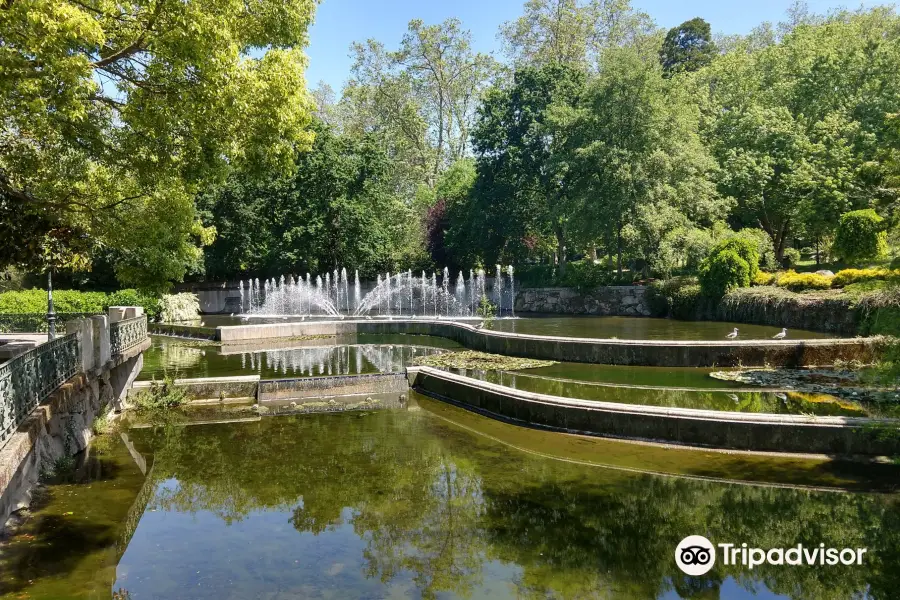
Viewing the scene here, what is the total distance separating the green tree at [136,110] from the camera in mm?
7121

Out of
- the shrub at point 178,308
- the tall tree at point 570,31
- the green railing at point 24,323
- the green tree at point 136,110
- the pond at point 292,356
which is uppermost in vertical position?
the tall tree at point 570,31

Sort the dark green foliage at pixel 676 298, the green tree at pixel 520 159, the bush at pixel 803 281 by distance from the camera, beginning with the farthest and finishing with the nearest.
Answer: the green tree at pixel 520 159, the dark green foliage at pixel 676 298, the bush at pixel 803 281

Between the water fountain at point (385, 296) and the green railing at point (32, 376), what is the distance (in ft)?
93.6

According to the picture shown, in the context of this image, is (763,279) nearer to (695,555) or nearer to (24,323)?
(695,555)

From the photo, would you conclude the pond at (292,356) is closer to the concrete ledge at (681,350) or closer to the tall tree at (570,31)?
the concrete ledge at (681,350)

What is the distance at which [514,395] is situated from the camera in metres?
13.0

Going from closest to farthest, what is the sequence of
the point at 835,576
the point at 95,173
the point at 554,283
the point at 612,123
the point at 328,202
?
1. the point at 835,576
2. the point at 95,173
3. the point at 612,123
4. the point at 554,283
5. the point at 328,202

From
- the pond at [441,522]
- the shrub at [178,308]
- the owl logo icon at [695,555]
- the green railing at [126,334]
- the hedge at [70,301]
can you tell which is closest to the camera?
the pond at [441,522]

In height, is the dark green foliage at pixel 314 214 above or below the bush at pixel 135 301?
above

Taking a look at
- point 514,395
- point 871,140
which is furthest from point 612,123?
point 514,395

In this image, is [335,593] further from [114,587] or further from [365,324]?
[365,324]

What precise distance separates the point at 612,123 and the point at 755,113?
727 centimetres

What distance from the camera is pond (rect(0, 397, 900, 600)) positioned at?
21.5 ft

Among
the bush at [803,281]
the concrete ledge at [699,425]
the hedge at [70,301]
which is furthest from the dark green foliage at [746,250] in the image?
the hedge at [70,301]
